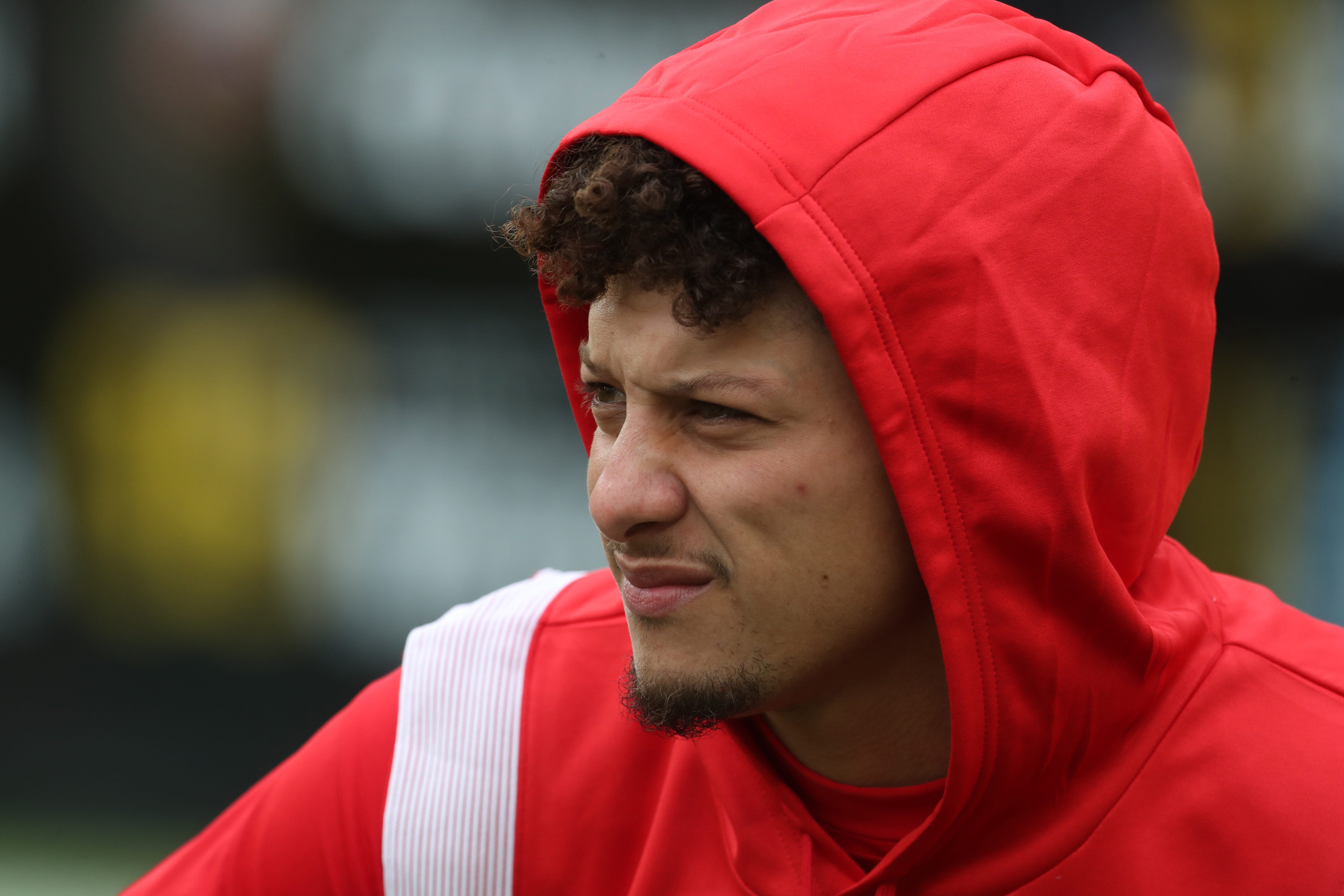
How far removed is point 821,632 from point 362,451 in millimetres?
2308

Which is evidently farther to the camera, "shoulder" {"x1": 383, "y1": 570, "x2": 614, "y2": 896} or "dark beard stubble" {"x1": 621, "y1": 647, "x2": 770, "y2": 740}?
"shoulder" {"x1": 383, "y1": 570, "x2": 614, "y2": 896}

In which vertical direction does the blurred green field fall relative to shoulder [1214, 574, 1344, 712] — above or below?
below

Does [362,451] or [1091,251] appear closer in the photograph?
[1091,251]

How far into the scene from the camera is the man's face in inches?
53.9

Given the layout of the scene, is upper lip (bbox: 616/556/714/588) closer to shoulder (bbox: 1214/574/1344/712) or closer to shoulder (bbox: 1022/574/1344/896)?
shoulder (bbox: 1022/574/1344/896)

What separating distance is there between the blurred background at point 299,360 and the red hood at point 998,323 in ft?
6.58

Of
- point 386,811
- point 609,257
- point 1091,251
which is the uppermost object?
point 609,257

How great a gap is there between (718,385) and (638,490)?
0.16 meters

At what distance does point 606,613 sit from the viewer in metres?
1.80

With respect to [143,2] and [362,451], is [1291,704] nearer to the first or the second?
[362,451]

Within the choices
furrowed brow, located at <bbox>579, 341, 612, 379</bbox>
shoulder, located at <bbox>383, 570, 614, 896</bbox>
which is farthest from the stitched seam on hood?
shoulder, located at <bbox>383, 570, 614, 896</bbox>

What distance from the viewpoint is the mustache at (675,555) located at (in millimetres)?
1408

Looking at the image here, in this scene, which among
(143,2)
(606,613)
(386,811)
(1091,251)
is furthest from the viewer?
(143,2)

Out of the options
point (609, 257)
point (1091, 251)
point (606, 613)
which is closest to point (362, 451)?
point (606, 613)
